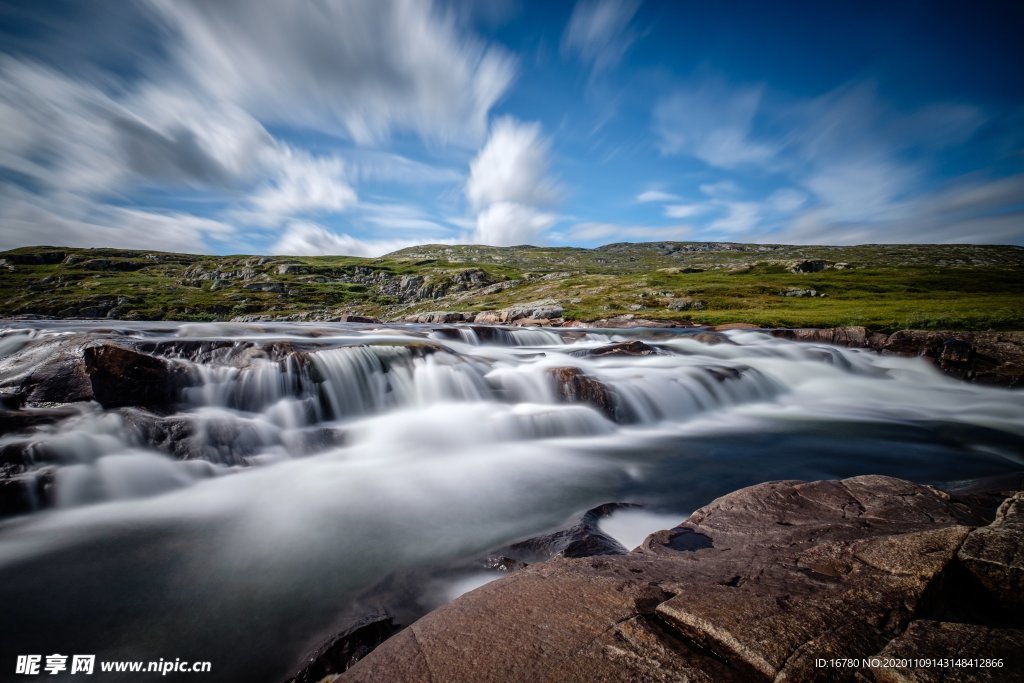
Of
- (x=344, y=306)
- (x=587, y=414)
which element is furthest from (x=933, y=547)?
(x=344, y=306)

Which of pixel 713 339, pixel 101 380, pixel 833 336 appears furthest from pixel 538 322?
pixel 101 380

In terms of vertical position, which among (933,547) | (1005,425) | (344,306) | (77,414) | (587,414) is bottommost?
(1005,425)

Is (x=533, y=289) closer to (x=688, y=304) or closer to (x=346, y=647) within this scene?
(x=688, y=304)

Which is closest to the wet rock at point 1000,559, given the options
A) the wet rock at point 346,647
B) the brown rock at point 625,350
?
the wet rock at point 346,647

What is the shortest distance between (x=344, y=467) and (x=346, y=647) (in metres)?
5.95

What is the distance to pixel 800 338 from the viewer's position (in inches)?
1113

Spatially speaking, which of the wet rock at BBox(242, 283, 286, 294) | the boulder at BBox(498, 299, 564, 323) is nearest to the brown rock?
the boulder at BBox(498, 299, 564, 323)

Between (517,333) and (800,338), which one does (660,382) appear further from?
(800,338)

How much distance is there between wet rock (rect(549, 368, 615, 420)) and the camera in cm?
1362

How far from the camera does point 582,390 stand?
14047mm

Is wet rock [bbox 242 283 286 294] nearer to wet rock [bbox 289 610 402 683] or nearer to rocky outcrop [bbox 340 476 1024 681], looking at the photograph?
wet rock [bbox 289 610 402 683]

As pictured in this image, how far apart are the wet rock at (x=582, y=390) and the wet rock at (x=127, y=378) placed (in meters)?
11.2

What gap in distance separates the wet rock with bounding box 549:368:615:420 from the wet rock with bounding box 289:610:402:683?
10.0 m

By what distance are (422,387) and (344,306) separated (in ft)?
368
